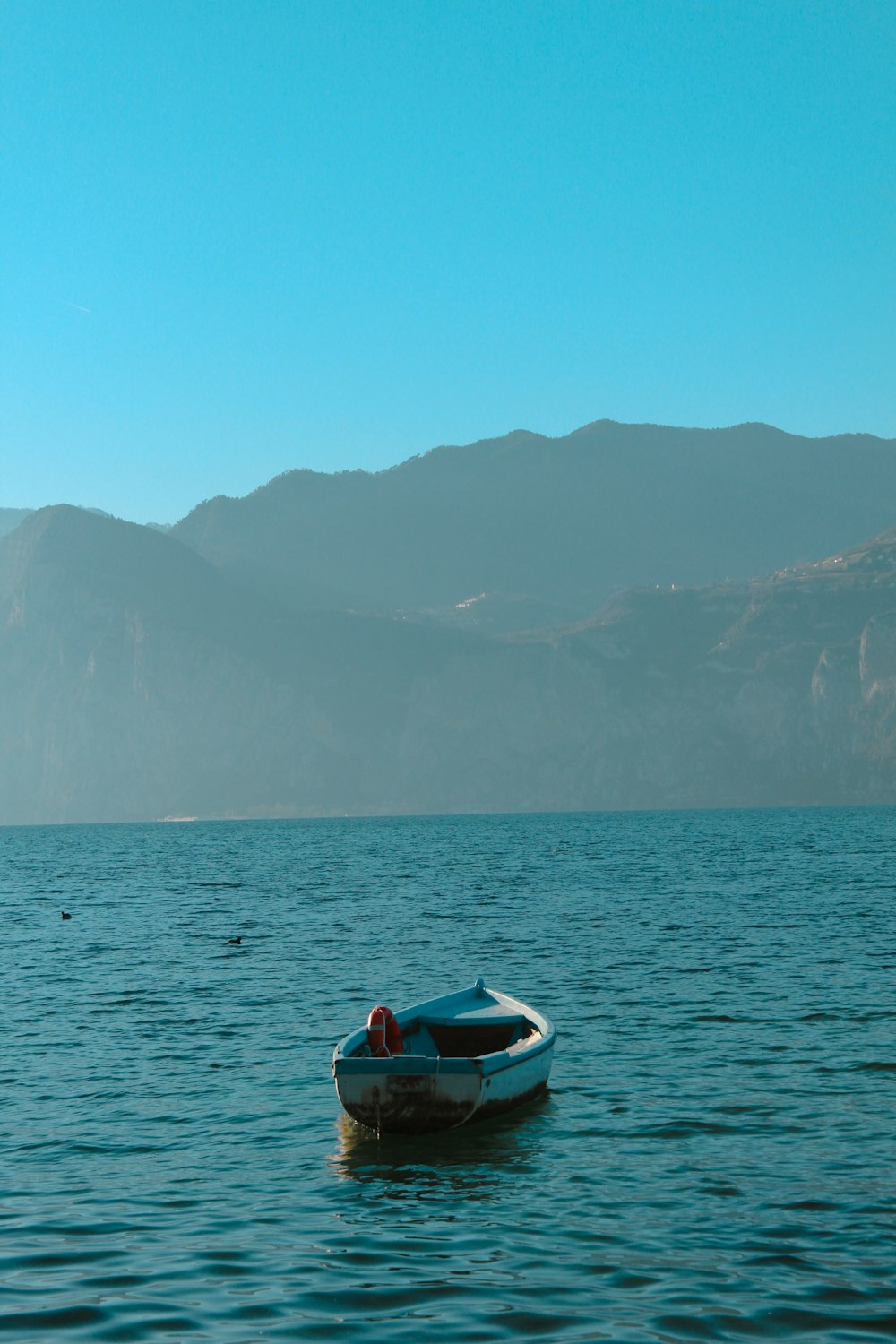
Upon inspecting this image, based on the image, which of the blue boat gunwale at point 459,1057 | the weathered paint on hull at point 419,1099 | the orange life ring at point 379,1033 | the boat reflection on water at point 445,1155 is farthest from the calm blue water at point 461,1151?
the orange life ring at point 379,1033

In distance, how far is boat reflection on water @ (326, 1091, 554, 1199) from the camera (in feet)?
54.7

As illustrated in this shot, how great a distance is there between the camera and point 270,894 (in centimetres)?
6506

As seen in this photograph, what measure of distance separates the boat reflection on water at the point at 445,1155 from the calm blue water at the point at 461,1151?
54 millimetres

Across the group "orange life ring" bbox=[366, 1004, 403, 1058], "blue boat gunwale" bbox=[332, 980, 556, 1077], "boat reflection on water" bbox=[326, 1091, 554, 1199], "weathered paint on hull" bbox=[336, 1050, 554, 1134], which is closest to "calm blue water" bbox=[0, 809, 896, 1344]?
"boat reflection on water" bbox=[326, 1091, 554, 1199]

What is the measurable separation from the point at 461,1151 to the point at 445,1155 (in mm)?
288

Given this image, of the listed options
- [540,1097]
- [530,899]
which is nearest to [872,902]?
[530,899]

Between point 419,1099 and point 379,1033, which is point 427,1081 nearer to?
point 419,1099

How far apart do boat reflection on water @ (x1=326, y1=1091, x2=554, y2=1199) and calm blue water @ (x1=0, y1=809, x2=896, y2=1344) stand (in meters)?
0.05

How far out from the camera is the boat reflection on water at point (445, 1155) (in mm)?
16672

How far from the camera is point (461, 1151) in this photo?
18.1 m

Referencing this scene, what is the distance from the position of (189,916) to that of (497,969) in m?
23.3

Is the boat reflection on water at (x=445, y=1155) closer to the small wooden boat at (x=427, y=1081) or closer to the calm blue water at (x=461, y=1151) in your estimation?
the calm blue water at (x=461, y=1151)

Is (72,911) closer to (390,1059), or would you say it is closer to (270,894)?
(270,894)

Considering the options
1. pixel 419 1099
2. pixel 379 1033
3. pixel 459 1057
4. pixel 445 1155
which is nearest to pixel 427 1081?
pixel 419 1099
